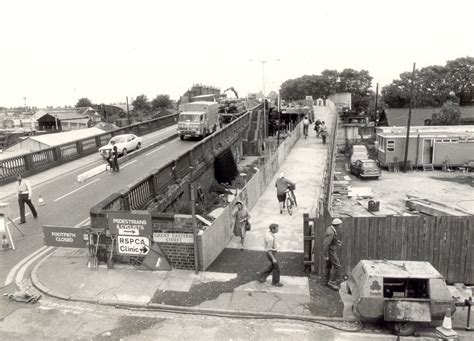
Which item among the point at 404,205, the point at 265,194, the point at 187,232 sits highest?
the point at 187,232

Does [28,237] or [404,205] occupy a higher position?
[28,237]

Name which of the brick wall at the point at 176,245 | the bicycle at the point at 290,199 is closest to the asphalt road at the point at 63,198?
the brick wall at the point at 176,245

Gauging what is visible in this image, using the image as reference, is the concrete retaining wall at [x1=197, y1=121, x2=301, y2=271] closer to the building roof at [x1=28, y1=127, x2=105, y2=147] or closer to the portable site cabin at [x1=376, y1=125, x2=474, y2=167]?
the building roof at [x1=28, y1=127, x2=105, y2=147]

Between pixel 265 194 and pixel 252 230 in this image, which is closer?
pixel 252 230

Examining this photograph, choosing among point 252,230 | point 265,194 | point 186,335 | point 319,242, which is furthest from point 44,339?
point 265,194

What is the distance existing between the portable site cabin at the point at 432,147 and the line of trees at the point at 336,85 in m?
57.4

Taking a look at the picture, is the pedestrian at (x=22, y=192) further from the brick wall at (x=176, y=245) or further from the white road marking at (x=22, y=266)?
the brick wall at (x=176, y=245)

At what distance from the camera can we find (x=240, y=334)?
8406mm

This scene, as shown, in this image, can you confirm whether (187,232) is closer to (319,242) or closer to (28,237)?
(319,242)

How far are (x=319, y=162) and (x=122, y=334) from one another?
2062cm

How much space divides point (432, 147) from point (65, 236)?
38866 mm

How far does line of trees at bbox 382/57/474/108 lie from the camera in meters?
82.4

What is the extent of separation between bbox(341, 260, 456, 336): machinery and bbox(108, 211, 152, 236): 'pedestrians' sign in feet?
17.5

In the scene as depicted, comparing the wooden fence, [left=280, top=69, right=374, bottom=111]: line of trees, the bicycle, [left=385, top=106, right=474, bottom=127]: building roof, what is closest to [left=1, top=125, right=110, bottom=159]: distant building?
the bicycle
